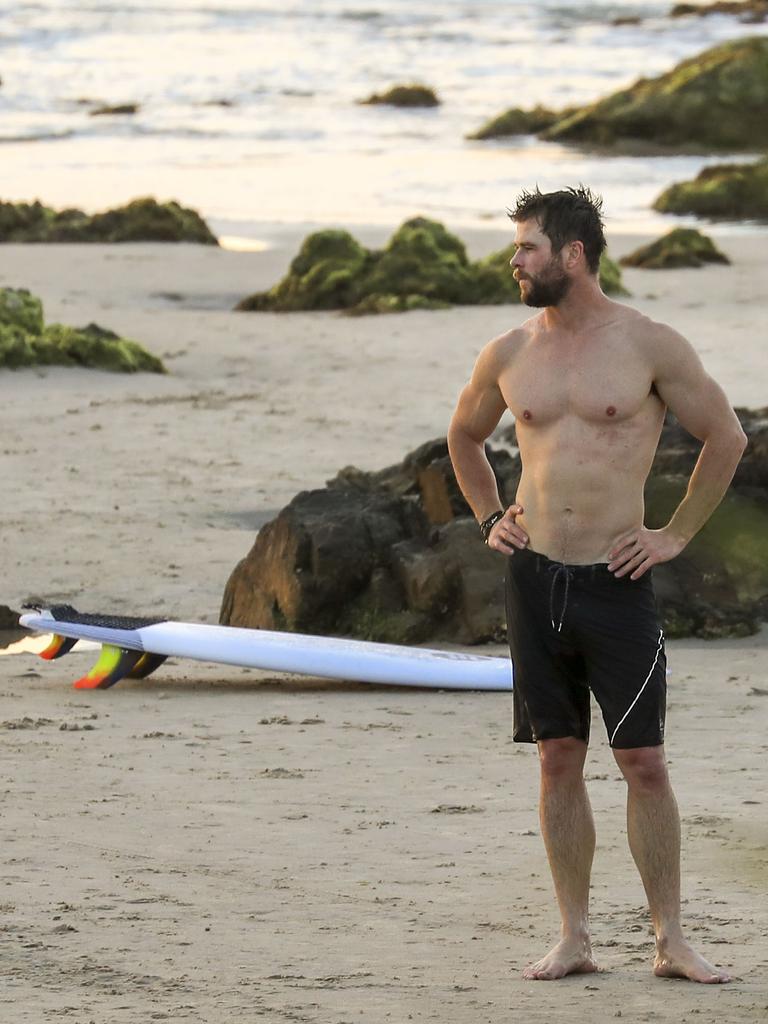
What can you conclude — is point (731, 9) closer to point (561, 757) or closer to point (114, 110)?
point (114, 110)

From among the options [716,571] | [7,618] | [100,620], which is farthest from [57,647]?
[716,571]

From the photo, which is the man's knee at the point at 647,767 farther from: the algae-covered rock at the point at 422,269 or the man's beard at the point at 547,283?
the algae-covered rock at the point at 422,269

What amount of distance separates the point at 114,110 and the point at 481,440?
3996 cm

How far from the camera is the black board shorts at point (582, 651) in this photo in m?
4.80

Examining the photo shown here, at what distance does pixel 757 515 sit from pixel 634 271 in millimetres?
11624

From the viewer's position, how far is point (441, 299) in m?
19.2

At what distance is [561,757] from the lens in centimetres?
495

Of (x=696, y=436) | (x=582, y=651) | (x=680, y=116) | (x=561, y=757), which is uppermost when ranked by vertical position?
(x=680, y=116)

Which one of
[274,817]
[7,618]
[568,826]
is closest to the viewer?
[568,826]

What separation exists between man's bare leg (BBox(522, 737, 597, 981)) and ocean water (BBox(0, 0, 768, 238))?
1962 cm

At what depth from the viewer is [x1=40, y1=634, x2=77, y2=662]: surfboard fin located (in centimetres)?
848

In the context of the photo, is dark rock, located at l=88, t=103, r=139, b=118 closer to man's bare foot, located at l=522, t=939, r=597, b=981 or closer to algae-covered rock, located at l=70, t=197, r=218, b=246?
algae-covered rock, located at l=70, t=197, r=218, b=246

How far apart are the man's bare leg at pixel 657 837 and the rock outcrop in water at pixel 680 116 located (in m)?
32.8

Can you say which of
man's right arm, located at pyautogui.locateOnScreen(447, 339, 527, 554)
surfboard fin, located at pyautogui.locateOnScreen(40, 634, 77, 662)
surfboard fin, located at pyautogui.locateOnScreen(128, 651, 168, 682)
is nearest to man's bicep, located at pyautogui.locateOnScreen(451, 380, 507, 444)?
man's right arm, located at pyautogui.locateOnScreen(447, 339, 527, 554)
